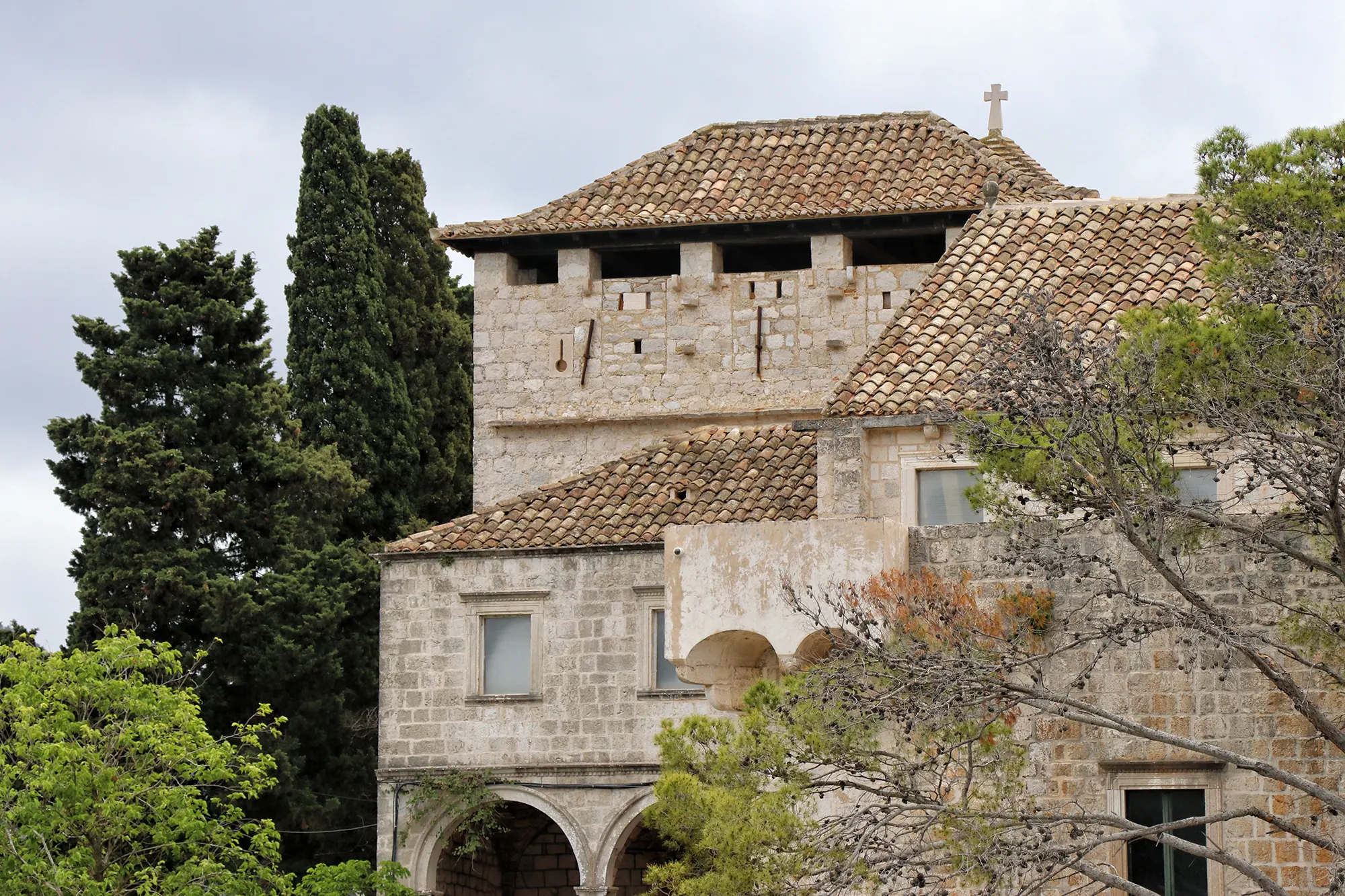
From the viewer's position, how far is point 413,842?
93.7 ft

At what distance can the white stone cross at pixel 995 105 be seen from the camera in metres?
35.4

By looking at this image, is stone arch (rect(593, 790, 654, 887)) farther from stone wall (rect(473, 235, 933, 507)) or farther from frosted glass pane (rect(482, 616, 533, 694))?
stone wall (rect(473, 235, 933, 507))

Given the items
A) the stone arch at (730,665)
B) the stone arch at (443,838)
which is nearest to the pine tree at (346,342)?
the stone arch at (443,838)

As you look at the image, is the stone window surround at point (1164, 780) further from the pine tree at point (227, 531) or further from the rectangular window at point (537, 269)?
the rectangular window at point (537, 269)

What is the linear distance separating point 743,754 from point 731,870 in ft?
2.88

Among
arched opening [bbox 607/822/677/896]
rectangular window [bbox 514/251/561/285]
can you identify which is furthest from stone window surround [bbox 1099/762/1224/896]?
rectangular window [bbox 514/251/561/285]

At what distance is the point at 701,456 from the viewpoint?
29.6 meters

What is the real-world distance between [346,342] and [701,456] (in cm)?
911

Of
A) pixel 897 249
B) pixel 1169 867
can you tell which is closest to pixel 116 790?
pixel 1169 867

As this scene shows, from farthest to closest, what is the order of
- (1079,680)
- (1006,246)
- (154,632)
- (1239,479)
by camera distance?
1. (154,632)
2. (1006,246)
3. (1239,479)
4. (1079,680)

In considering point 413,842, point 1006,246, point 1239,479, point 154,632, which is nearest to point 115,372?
point 154,632

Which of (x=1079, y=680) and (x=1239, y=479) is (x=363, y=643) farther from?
(x=1079, y=680)

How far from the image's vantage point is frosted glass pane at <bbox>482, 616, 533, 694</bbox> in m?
28.9

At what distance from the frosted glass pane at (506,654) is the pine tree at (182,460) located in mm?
5229
